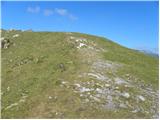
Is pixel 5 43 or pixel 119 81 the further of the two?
pixel 5 43

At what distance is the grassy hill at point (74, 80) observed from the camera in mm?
25989

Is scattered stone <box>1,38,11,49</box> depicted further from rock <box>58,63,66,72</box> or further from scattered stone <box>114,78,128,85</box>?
scattered stone <box>114,78,128,85</box>

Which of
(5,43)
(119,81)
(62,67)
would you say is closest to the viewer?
(119,81)

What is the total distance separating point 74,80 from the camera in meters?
30.0

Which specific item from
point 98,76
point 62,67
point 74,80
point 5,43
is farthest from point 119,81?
point 5,43

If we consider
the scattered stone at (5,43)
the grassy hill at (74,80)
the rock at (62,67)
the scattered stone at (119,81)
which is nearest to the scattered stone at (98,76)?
the grassy hill at (74,80)

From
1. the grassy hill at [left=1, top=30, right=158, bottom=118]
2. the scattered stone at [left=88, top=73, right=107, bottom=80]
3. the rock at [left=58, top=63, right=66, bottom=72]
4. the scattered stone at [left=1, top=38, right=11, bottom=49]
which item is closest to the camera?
the grassy hill at [left=1, top=30, right=158, bottom=118]

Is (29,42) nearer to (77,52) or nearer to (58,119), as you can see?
(77,52)

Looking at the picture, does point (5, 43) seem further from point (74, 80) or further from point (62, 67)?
point (74, 80)

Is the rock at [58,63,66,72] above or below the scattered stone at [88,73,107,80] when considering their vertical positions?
above

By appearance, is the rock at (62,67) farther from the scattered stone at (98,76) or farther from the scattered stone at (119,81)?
the scattered stone at (119,81)

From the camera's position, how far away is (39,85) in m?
29.7

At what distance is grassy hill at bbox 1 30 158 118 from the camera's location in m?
26.0

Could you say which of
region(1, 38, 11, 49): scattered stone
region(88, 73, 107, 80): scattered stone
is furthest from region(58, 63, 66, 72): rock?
region(1, 38, 11, 49): scattered stone
